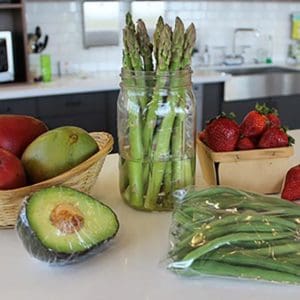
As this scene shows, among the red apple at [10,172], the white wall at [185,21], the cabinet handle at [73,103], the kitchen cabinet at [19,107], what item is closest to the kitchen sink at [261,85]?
the white wall at [185,21]

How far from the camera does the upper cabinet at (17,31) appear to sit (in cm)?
279

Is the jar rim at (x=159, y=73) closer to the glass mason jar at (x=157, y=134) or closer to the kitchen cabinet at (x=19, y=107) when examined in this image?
the glass mason jar at (x=157, y=134)

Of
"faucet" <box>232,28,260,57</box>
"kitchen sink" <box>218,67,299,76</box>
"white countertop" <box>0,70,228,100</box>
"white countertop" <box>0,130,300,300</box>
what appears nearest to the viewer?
"white countertop" <box>0,130,300,300</box>

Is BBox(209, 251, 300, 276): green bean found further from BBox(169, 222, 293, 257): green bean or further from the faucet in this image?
the faucet

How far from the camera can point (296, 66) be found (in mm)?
3707

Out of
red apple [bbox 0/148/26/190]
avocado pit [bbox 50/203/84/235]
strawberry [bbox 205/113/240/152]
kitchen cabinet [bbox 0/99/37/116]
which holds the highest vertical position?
strawberry [bbox 205/113/240/152]

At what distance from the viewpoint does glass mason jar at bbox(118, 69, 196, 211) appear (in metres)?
0.92

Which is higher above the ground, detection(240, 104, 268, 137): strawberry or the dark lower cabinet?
detection(240, 104, 268, 137): strawberry

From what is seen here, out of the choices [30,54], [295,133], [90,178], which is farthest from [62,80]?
[90,178]

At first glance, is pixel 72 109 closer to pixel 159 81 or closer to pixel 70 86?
pixel 70 86

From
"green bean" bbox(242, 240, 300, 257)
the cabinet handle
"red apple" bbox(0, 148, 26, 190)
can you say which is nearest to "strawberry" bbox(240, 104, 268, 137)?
"green bean" bbox(242, 240, 300, 257)

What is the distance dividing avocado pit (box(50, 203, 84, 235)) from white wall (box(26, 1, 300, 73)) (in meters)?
2.62

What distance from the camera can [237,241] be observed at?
71 cm

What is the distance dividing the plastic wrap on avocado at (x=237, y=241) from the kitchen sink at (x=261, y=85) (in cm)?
240
